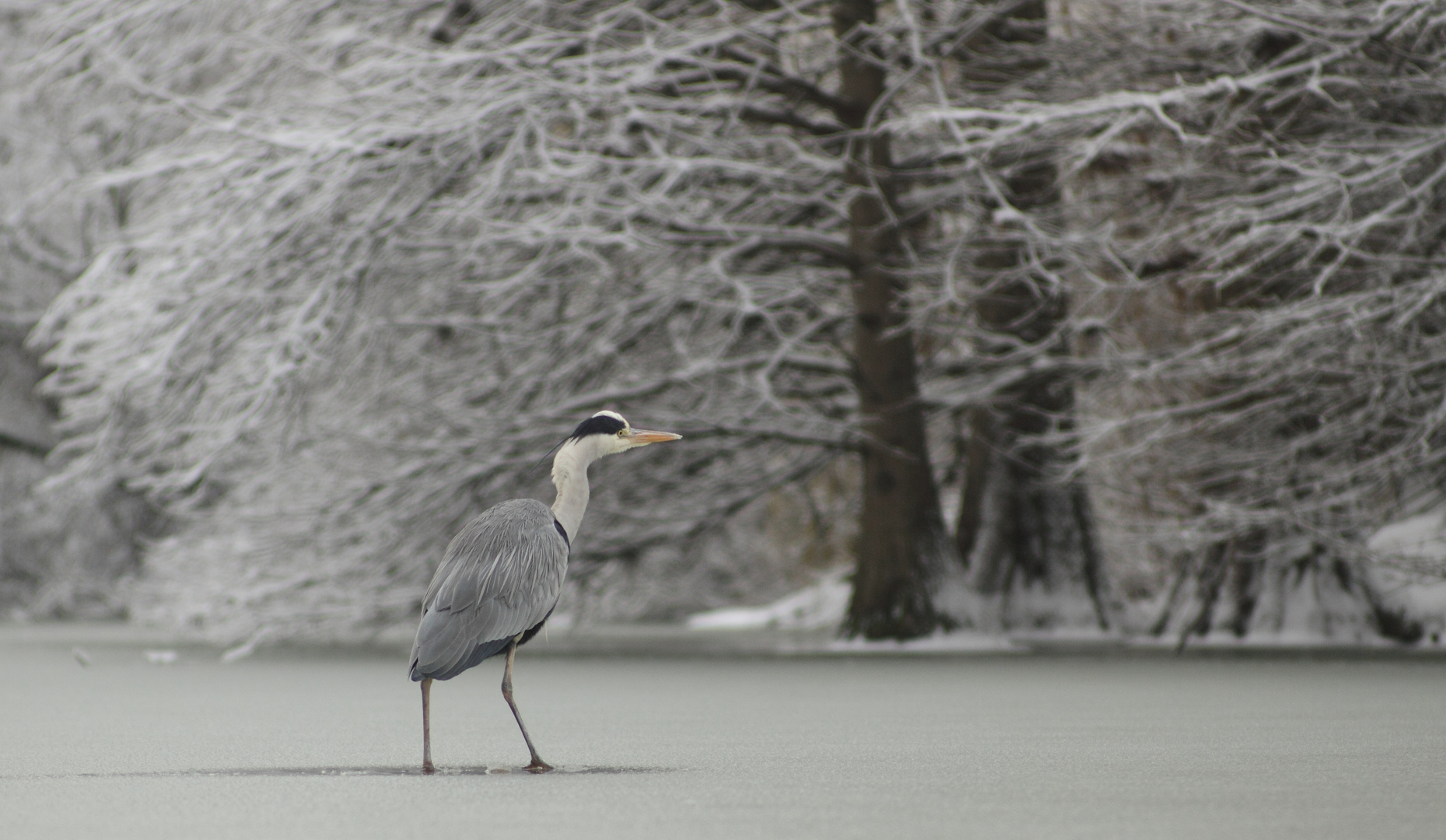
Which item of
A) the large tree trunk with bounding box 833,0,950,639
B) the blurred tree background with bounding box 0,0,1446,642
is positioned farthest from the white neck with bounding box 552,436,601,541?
the large tree trunk with bounding box 833,0,950,639

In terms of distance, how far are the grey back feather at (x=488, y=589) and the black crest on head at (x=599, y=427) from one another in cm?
42

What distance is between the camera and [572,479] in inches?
306

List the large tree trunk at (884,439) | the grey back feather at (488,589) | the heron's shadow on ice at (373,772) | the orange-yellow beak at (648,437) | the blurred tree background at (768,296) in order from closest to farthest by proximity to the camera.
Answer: the grey back feather at (488,589), the heron's shadow on ice at (373,772), the orange-yellow beak at (648,437), the blurred tree background at (768,296), the large tree trunk at (884,439)

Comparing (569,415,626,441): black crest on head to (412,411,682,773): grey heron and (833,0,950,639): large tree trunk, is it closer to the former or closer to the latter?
(412,411,682,773): grey heron

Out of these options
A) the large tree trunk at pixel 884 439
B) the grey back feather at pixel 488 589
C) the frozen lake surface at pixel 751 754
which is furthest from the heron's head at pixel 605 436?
the large tree trunk at pixel 884 439

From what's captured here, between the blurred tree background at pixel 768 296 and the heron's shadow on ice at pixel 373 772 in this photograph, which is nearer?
the heron's shadow on ice at pixel 373 772

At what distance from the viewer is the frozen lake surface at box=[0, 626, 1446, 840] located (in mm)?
5891

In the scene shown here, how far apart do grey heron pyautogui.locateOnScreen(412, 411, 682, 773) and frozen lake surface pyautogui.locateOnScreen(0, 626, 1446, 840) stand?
0.44m

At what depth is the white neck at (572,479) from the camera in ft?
25.4

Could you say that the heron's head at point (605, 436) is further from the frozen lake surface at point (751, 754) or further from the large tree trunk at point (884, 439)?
the large tree trunk at point (884, 439)

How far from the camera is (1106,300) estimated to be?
2125cm

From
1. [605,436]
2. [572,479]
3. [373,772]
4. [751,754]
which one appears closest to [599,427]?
[605,436]

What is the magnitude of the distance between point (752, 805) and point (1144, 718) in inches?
161

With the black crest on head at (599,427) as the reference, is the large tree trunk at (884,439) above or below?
below
